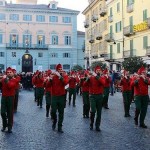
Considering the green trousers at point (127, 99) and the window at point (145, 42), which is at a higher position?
the window at point (145, 42)

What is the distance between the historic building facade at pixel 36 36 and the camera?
230ft

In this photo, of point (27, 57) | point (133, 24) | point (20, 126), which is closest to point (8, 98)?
point (20, 126)

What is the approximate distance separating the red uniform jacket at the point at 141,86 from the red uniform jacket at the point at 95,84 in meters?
1.20

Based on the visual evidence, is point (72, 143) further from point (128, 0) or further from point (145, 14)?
point (128, 0)

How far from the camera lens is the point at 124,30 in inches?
1761

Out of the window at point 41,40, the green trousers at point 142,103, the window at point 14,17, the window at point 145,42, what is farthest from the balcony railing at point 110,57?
the green trousers at point 142,103

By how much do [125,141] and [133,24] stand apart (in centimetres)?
3432

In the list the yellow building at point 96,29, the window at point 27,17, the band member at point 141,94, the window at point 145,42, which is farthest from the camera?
the window at point 27,17

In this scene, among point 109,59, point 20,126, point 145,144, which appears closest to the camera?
point 145,144

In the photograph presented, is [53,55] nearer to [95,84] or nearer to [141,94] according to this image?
[141,94]

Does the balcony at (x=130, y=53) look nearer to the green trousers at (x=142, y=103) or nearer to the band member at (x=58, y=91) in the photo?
the green trousers at (x=142, y=103)

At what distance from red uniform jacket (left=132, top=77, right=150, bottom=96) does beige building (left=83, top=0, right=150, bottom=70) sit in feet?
84.0

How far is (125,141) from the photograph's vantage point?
9586 millimetres

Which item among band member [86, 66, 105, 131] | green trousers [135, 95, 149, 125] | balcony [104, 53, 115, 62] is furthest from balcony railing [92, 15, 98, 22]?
band member [86, 66, 105, 131]
